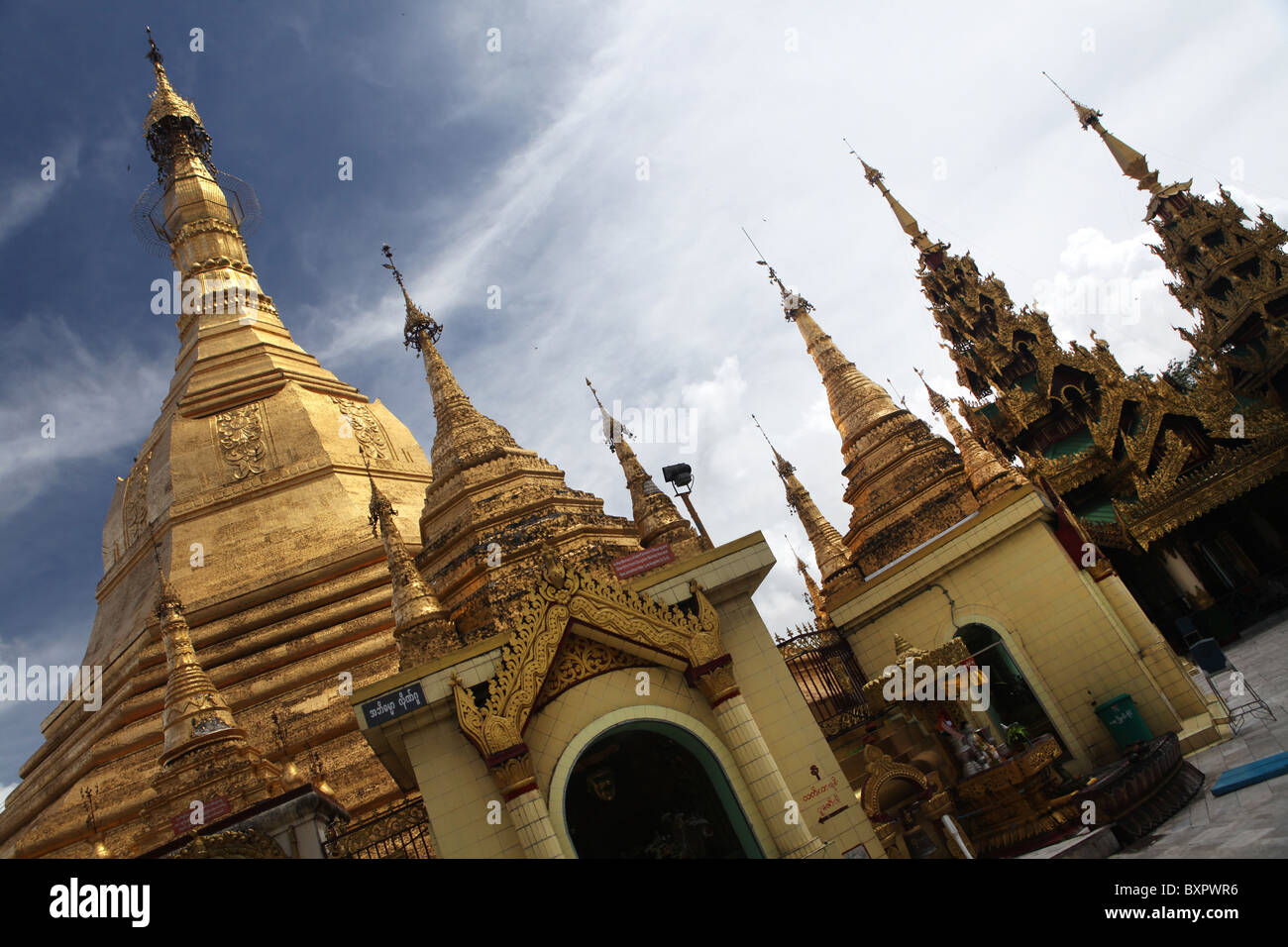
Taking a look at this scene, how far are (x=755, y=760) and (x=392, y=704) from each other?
4307 millimetres

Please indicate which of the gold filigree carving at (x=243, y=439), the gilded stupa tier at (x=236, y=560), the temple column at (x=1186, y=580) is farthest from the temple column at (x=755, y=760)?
the gold filigree carving at (x=243, y=439)

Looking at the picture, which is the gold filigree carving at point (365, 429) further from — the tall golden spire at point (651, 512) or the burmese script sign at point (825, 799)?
the burmese script sign at point (825, 799)

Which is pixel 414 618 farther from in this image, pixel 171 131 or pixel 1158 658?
pixel 171 131

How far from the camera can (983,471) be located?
18578 millimetres

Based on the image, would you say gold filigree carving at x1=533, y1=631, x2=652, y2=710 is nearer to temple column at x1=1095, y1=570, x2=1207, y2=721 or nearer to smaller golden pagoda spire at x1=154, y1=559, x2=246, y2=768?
smaller golden pagoda spire at x1=154, y1=559, x2=246, y2=768

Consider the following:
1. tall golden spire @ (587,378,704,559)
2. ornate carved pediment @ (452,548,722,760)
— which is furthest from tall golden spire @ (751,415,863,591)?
ornate carved pediment @ (452,548,722,760)

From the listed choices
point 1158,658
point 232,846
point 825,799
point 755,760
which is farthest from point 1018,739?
point 232,846

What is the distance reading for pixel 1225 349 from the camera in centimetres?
2756

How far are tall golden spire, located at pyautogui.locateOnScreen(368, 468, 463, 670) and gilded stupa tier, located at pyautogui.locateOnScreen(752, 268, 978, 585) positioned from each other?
41.3 ft

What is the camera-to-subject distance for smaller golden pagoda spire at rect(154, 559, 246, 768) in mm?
14664

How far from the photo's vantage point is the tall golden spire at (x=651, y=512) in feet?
54.9
